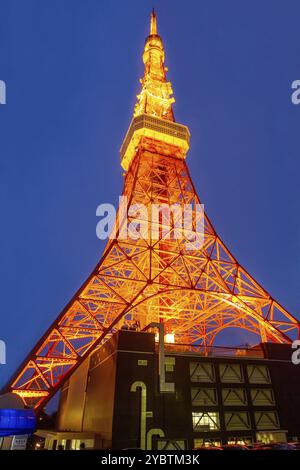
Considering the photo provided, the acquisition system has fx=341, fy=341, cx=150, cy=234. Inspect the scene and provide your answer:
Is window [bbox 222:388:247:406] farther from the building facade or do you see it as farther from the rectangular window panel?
the rectangular window panel

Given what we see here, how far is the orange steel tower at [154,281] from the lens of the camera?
59.5 ft

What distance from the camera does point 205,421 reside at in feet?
56.6

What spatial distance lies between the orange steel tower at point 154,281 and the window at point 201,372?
14.4ft

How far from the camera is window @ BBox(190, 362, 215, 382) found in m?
18.3

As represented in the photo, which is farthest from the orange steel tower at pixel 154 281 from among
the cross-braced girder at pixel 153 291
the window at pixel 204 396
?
the window at pixel 204 396

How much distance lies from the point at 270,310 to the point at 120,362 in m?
10.9

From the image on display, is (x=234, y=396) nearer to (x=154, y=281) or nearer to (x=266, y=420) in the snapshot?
(x=266, y=420)

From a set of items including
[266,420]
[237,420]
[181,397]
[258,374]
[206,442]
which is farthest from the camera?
[258,374]

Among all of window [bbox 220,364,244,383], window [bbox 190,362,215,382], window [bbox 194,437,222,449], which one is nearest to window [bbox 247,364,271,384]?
window [bbox 220,364,244,383]

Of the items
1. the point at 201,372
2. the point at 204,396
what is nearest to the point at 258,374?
the point at 201,372

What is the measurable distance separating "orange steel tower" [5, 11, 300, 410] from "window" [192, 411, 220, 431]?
6.07m

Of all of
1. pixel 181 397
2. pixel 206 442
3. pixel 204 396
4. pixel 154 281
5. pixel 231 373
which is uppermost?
pixel 154 281

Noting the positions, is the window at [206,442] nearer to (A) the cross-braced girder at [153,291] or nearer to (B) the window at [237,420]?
(B) the window at [237,420]

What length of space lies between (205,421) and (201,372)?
2.35 m
